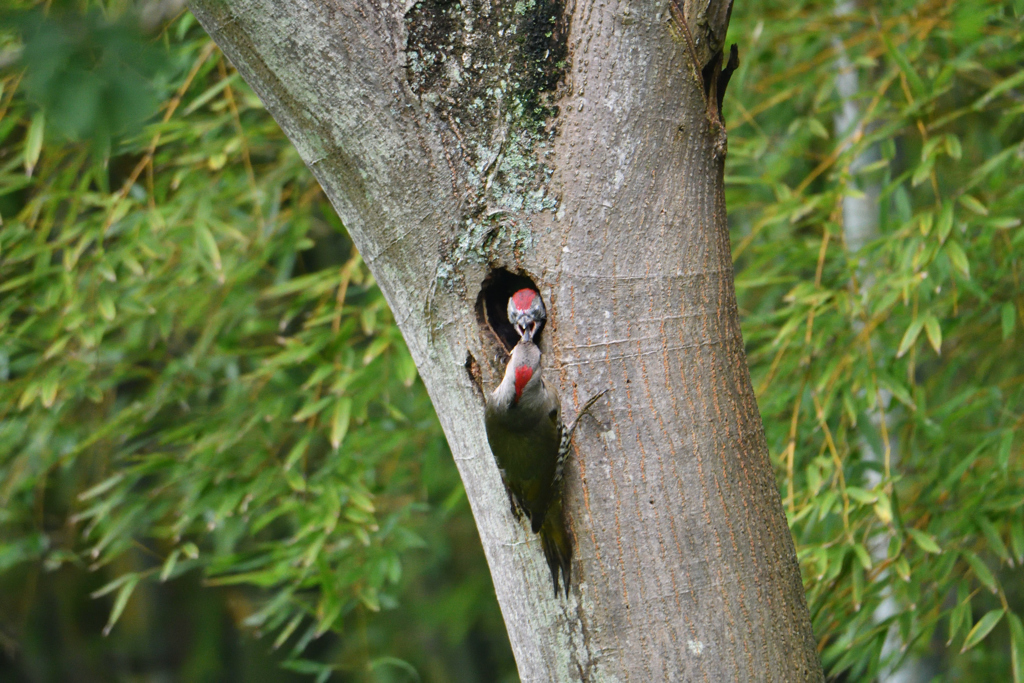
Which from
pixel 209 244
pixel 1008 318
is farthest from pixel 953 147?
pixel 209 244

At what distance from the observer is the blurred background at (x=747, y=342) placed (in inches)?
61.1

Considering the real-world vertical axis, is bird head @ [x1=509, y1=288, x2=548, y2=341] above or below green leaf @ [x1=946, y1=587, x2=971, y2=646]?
above

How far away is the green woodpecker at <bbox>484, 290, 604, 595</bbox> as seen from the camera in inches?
34.7

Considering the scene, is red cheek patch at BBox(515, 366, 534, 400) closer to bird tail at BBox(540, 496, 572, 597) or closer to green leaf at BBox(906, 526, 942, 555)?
bird tail at BBox(540, 496, 572, 597)

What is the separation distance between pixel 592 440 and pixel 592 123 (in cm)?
36

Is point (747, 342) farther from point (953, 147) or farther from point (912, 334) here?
point (953, 147)

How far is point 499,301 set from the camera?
0.99m

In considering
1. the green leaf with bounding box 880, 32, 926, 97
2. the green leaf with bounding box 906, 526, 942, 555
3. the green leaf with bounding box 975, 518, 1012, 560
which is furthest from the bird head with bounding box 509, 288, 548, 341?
the green leaf with bounding box 880, 32, 926, 97

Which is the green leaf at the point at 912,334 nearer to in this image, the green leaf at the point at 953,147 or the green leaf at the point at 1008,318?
the green leaf at the point at 1008,318

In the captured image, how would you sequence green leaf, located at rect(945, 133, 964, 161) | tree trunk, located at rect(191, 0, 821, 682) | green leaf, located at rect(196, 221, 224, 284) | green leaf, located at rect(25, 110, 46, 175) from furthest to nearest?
green leaf, located at rect(196, 221, 224, 284) → green leaf, located at rect(25, 110, 46, 175) → green leaf, located at rect(945, 133, 964, 161) → tree trunk, located at rect(191, 0, 821, 682)

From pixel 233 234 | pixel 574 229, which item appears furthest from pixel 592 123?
pixel 233 234

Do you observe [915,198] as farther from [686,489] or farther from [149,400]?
[149,400]

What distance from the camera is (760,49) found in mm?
2160

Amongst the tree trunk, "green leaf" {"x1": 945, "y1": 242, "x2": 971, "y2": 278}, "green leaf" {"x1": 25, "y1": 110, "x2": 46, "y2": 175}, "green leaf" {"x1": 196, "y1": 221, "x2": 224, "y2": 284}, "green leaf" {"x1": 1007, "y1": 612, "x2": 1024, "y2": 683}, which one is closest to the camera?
the tree trunk
